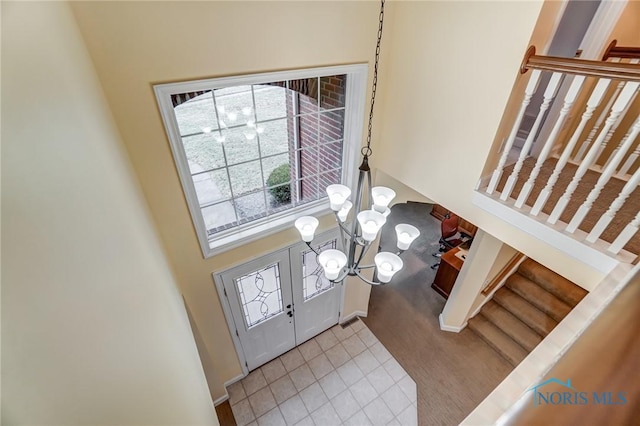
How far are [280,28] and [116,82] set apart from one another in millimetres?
1084

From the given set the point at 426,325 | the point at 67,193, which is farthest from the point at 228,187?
the point at 426,325

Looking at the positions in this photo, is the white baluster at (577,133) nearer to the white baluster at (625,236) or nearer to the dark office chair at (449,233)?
the white baluster at (625,236)

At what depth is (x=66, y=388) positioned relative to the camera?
0.66 m

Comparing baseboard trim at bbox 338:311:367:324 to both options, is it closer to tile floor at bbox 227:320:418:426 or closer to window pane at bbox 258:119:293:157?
tile floor at bbox 227:320:418:426

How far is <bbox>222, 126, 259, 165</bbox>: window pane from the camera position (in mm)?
2486

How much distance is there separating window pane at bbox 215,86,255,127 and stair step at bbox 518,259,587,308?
467cm

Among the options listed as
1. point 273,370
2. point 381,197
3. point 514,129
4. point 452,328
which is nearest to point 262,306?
point 273,370

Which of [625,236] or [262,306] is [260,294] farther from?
A: [625,236]

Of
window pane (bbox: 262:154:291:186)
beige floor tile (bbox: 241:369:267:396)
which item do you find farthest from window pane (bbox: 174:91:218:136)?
beige floor tile (bbox: 241:369:267:396)

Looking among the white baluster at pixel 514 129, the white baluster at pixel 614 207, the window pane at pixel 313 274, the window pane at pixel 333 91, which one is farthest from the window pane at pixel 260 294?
the white baluster at pixel 614 207

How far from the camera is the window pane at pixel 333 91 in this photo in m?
2.76

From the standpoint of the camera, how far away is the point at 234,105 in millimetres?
2391

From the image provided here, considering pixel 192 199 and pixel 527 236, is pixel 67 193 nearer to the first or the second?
pixel 192 199

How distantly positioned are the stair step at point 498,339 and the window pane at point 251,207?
3718 millimetres
